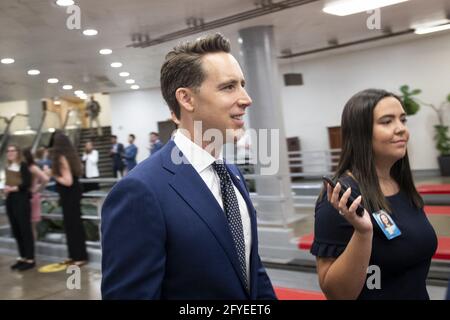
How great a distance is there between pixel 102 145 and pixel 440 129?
8.73m

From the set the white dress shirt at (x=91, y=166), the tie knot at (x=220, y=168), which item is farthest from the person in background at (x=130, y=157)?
the tie knot at (x=220, y=168)

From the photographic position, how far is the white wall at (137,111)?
12367 millimetres

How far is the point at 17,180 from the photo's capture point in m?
4.95

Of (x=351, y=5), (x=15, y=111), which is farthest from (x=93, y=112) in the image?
(x=351, y=5)

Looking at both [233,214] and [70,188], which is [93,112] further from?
[233,214]

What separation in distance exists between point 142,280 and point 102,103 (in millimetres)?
13092

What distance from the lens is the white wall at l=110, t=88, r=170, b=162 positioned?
12367 mm

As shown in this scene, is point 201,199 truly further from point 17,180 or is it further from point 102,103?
point 102,103

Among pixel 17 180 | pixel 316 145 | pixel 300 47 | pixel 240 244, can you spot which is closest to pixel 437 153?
pixel 316 145

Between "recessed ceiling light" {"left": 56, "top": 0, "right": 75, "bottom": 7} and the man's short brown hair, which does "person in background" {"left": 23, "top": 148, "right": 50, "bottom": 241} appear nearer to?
"recessed ceiling light" {"left": 56, "top": 0, "right": 75, "bottom": 7}

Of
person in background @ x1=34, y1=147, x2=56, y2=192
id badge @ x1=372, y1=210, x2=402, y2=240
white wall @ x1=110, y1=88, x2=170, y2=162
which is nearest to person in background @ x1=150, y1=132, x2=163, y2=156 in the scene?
person in background @ x1=34, y1=147, x2=56, y2=192

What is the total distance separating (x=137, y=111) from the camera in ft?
41.3

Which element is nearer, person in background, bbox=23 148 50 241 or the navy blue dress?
the navy blue dress

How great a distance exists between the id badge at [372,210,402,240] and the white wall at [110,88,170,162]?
11.3 meters
